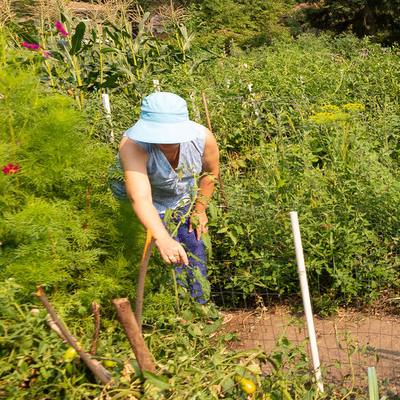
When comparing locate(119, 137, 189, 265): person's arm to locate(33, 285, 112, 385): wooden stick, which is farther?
locate(119, 137, 189, 265): person's arm

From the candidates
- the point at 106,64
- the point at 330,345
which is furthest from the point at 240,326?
the point at 106,64

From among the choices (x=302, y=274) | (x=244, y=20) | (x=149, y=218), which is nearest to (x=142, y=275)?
(x=149, y=218)

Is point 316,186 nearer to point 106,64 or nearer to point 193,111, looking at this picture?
point 193,111

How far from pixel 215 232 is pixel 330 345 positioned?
1185 mm

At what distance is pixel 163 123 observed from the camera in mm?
2432

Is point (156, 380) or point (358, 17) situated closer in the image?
point (156, 380)

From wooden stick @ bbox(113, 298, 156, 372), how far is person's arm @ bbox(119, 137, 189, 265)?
487mm

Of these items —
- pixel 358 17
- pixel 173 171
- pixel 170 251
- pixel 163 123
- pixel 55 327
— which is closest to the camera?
pixel 55 327

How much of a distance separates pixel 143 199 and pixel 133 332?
830 millimetres

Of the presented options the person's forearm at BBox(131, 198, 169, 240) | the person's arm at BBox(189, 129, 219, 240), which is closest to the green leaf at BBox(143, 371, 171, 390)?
the person's forearm at BBox(131, 198, 169, 240)

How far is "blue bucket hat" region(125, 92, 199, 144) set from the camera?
7.84ft

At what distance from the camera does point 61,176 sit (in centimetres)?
246

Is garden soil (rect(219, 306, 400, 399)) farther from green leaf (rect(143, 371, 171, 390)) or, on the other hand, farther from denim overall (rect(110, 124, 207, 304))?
green leaf (rect(143, 371, 171, 390))

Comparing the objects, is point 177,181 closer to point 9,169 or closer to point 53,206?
point 53,206
